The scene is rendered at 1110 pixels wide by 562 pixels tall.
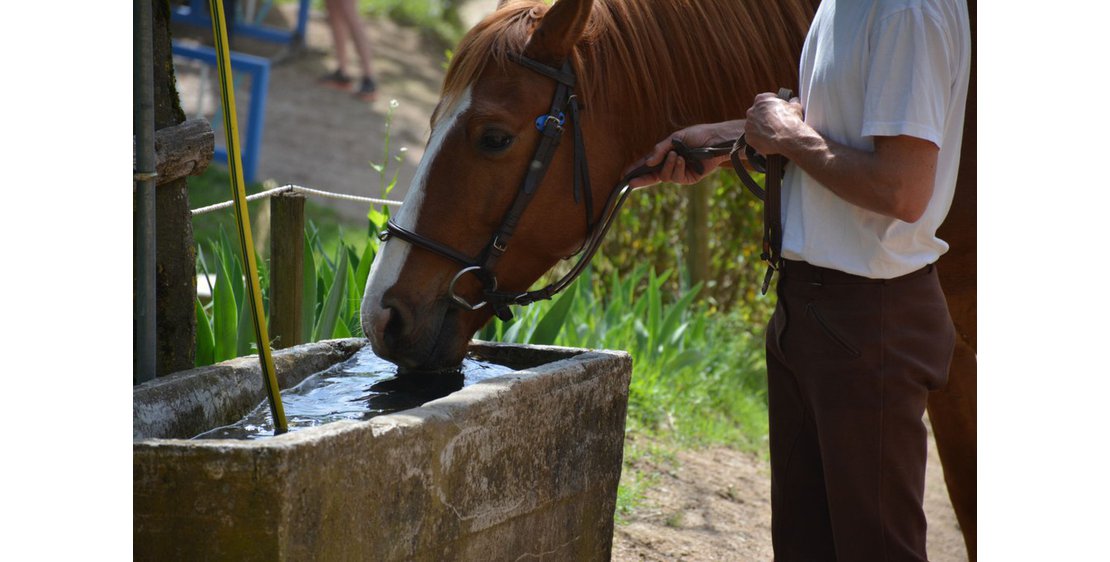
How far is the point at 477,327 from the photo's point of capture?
271 cm

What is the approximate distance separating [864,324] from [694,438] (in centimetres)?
288

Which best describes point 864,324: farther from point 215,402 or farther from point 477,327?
point 215,402

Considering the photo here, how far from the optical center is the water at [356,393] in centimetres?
237

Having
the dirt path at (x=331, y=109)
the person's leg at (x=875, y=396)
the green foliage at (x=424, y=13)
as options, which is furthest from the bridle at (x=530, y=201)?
the green foliage at (x=424, y=13)

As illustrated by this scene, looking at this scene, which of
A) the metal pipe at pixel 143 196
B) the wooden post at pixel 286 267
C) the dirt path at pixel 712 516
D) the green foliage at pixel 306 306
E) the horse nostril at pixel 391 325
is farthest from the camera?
the dirt path at pixel 712 516

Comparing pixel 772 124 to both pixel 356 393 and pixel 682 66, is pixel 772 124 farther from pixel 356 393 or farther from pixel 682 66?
pixel 356 393

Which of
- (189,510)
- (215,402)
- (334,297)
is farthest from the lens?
(334,297)

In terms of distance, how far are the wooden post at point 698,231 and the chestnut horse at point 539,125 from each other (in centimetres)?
339

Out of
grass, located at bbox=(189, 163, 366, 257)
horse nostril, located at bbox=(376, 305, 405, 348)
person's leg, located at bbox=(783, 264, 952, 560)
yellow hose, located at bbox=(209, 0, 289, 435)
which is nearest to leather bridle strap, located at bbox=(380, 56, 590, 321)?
horse nostril, located at bbox=(376, 305, 405, 348)

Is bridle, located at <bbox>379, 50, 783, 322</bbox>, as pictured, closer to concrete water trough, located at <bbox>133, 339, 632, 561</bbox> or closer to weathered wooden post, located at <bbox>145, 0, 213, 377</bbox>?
concrete water trough, located at <bbox>133, 339, 632, 561</bbox>

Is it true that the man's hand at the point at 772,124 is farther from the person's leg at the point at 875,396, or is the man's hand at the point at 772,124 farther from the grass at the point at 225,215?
the grass at the point at 225,215

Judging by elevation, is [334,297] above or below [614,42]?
below

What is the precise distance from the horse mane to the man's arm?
68 centimetres

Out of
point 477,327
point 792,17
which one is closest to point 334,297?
point 477,327
